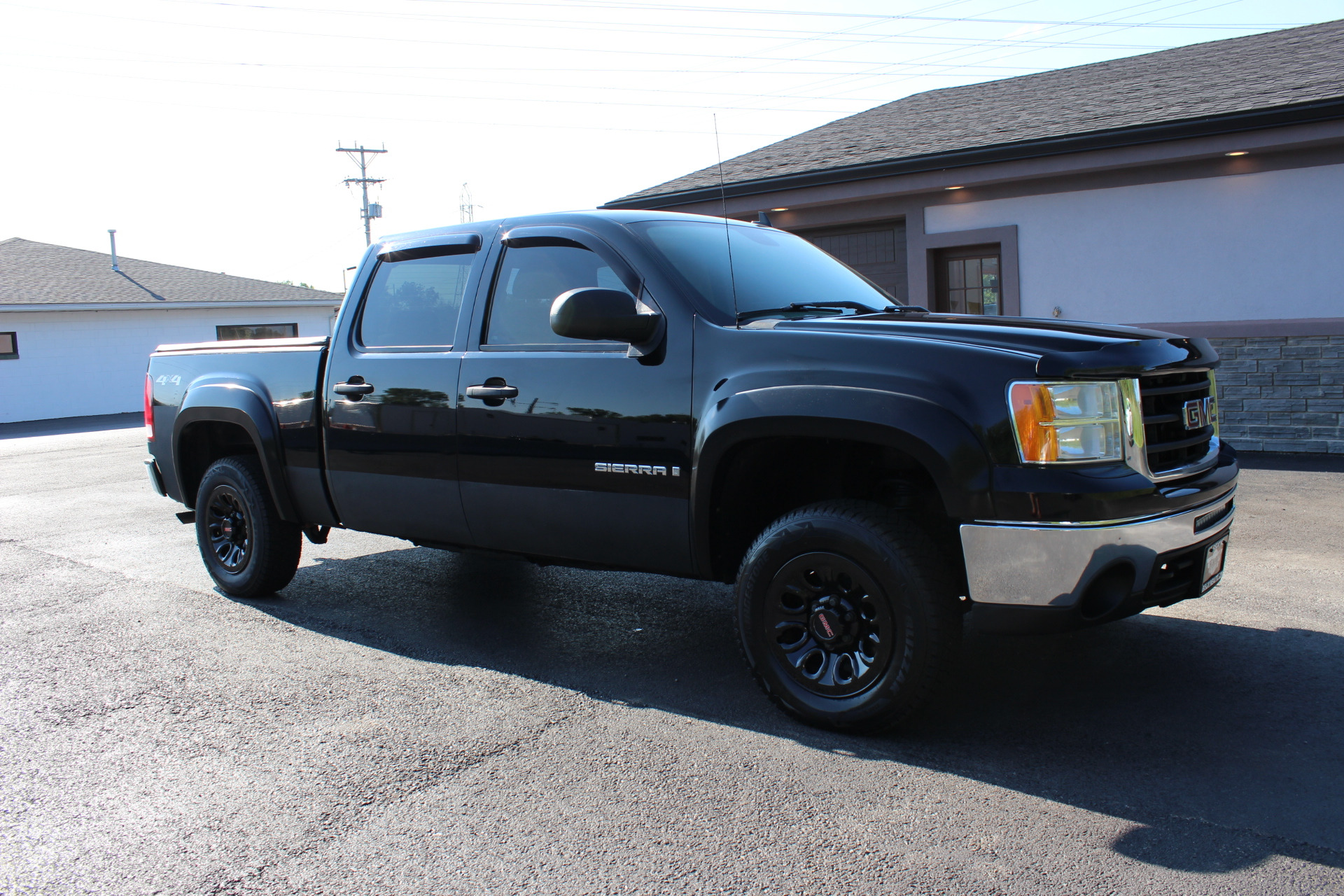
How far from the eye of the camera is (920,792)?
3246 mm

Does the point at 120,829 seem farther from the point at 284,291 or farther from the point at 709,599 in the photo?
the point at 284,291

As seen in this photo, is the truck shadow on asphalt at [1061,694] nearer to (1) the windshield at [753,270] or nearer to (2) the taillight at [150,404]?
(2) the taillight at [150,404]

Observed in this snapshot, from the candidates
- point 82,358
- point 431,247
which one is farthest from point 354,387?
point 82,358

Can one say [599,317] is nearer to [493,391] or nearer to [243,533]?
[493,391]

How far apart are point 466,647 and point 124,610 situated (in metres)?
2.28

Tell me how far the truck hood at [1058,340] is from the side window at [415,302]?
171 centimetres

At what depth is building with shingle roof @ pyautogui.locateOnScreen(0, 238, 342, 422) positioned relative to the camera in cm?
2831

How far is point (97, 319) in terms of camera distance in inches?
1173

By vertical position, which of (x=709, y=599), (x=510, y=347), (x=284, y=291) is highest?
(x=284, y=291)

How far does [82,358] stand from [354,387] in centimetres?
2888

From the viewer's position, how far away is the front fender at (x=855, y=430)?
3.36 metres

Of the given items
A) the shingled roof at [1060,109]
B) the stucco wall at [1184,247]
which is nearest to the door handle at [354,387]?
the shingled roof at [1060,109]

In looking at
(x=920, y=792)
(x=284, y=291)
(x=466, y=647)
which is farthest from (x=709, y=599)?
(x=284, y=291)

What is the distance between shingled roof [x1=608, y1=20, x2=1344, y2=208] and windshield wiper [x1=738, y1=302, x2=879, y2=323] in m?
7.58
